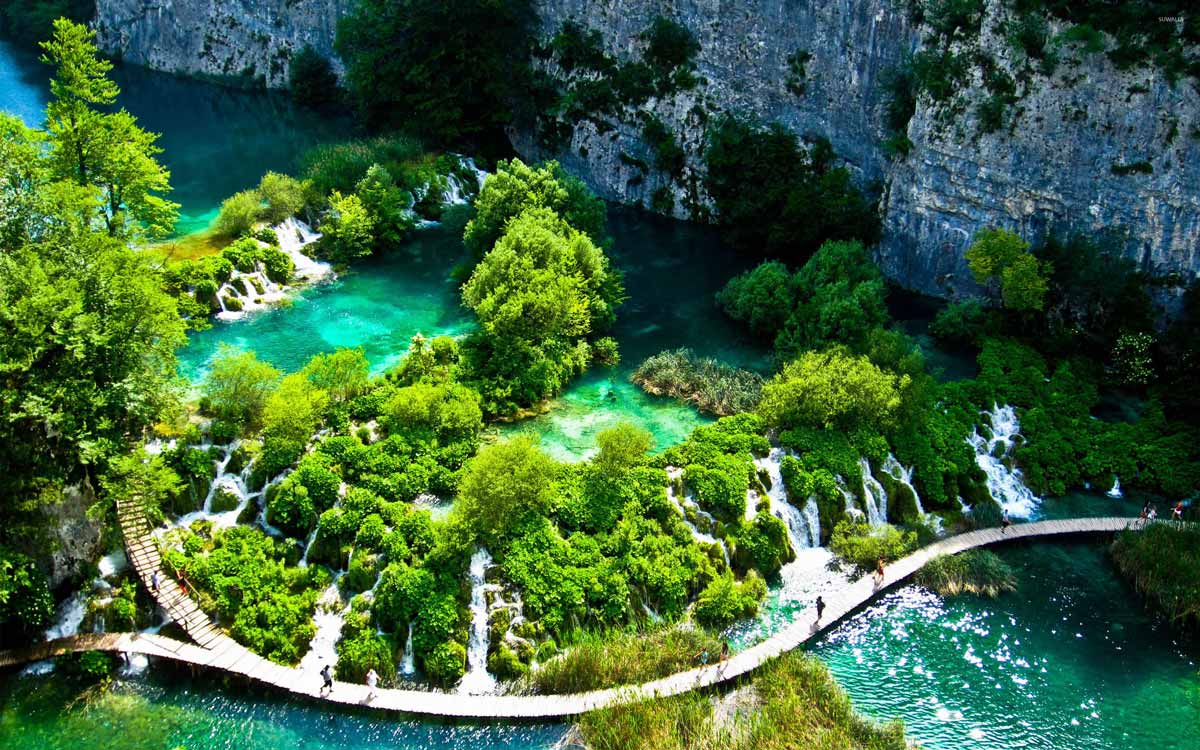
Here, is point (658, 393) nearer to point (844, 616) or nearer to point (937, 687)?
point (844, 616)

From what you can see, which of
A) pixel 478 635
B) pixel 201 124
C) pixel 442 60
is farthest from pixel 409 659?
pixel 201 124

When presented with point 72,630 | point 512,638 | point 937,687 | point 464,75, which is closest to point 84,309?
point 72,630

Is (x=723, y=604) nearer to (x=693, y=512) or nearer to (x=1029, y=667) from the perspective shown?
(x=693, y=512)

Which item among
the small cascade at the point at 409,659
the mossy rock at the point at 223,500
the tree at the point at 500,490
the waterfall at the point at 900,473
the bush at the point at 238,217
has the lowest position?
the small cascade at the point at 409,659

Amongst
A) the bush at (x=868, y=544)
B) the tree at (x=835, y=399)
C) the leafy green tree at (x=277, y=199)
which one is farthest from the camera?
the leafy green tree at (x=277, y=199)

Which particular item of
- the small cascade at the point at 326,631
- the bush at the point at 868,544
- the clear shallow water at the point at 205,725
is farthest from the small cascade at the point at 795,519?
the small cascade at the point at 326,631

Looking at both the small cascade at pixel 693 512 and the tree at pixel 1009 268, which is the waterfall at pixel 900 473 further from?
the tree at pixel 1009 268

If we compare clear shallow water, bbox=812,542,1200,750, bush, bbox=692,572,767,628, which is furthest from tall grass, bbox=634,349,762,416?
clear shallow water, bbox=812,542,1200,750

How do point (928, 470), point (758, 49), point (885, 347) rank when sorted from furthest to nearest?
point (758, 49)
point (885, 347)
point (928, 470)
